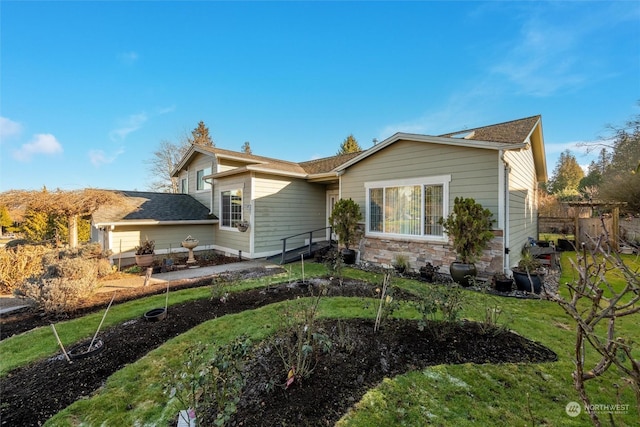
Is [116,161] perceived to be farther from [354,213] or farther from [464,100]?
[464,100]

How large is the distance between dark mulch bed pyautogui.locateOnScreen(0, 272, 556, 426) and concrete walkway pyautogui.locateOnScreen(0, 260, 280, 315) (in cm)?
332

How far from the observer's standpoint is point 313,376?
275 centimetres

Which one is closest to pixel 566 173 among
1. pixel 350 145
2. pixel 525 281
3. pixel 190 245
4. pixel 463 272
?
pixel 350 145

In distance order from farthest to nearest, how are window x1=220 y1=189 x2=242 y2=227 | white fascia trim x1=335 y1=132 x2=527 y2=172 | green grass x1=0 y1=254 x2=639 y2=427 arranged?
1. window x1=220 y1=189 x2=242 y2=227
2. white fascia trim x1=335 y1=132 x2=527 y2=172
3. green grass x1=0 y1=254 x2=639 y2=427

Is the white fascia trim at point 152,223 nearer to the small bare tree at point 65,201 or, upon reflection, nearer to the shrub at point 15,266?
the small bare tree at point 65,201

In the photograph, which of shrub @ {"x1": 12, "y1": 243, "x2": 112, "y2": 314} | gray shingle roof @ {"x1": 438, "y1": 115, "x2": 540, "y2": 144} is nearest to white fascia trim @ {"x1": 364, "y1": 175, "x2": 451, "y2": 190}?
gray shingle roof @ {"x1": 438, "y1": 115, "x2": 540, "y2": 144}

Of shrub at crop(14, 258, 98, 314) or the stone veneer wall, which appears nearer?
shrub at crop(14, 258, 98, 314)

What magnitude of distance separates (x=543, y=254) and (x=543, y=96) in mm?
6683

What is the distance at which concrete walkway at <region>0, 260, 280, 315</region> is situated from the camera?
5971 millimetres

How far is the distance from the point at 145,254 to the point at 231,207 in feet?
11.3

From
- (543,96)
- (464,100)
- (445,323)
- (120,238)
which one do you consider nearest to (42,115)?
(120,238)

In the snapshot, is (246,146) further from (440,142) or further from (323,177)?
(440,142)

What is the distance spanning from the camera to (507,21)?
311 inches

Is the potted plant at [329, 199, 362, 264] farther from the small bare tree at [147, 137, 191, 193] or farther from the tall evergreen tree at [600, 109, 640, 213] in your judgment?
the small bare tree at [147, 137, 191, 193]
